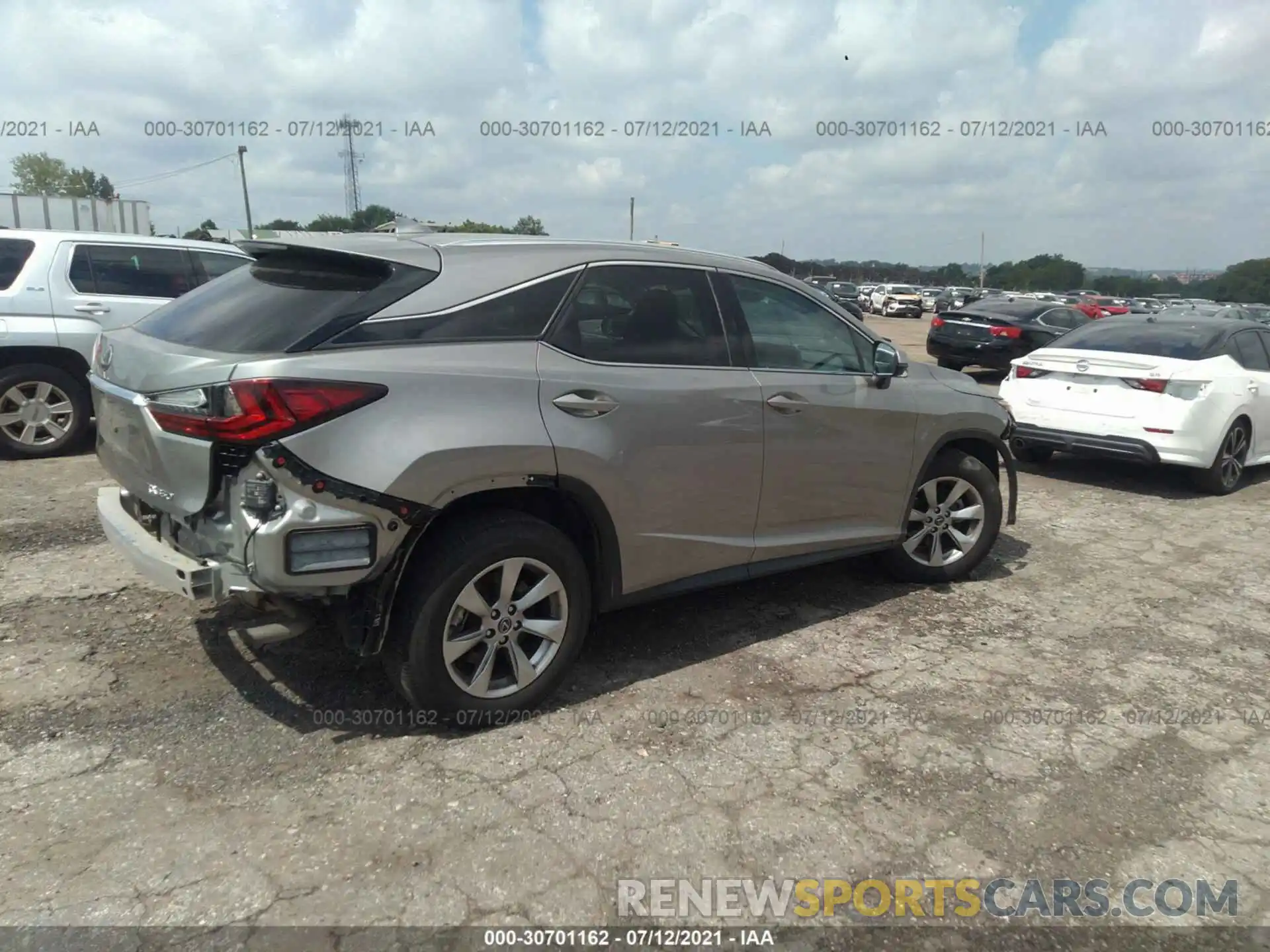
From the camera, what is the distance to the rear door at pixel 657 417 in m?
3.40

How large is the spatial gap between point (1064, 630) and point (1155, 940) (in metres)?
2.23

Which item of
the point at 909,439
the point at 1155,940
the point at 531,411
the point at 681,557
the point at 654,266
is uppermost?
the point at 654,266

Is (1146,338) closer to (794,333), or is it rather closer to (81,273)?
(794,333)

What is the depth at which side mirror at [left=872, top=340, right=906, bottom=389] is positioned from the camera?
4465mm

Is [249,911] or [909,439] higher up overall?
[909,439]

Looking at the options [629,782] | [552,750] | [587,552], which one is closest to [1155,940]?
[629,782]

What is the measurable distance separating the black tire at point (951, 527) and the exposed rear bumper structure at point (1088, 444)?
2.00 m

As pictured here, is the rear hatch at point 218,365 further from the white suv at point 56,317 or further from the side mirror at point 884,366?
the white suv at point 56,317

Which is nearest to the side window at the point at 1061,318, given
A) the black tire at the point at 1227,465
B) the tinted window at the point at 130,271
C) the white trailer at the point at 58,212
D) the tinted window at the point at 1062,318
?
the tinted window at the point at 1062,318

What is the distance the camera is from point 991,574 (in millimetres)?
5367

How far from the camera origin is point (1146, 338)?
7.74 metres

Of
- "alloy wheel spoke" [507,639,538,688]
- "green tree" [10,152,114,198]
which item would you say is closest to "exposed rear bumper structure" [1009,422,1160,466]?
"alloy wheel spoke" [507,639,538,688]

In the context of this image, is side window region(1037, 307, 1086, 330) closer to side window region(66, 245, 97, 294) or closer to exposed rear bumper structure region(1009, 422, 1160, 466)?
exposed rear bumper structure region(1009, 422, 1160, 466)

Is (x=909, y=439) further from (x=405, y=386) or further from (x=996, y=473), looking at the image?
(x=405, y=386)
